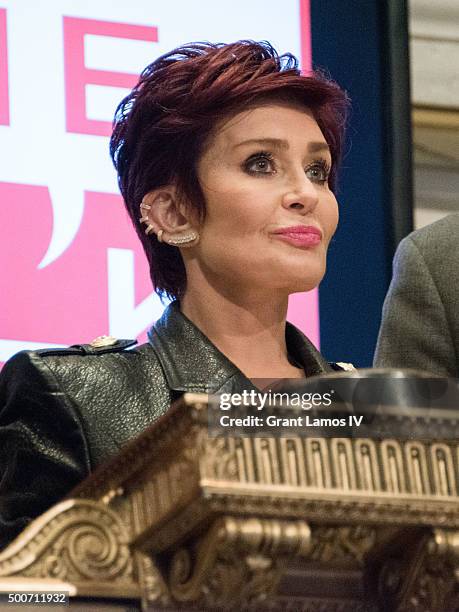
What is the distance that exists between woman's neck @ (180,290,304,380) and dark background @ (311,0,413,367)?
94cm

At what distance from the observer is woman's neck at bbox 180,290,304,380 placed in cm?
193

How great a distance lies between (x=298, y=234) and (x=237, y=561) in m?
0.69

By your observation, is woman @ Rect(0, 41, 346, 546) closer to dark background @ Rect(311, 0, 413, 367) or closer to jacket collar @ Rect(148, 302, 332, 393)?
jacket collar @ Rect(148, 302, 332, 393)

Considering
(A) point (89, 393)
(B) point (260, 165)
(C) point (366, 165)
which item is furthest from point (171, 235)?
(C) point (366, 165)

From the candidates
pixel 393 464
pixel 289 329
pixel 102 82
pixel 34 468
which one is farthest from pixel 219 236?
pixel 102 82

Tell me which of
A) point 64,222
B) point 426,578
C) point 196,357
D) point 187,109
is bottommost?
point 426,578

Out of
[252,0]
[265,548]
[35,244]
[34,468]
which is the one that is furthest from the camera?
[252,0]

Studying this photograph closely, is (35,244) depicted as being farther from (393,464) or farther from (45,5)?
(393,464)

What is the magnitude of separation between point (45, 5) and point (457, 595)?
65.9 inches

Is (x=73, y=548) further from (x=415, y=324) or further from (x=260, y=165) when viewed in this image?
(x=415, y=324)

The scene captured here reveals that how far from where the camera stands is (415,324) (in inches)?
82.5

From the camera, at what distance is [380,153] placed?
3.06m

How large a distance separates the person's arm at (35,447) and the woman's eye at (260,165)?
356mm

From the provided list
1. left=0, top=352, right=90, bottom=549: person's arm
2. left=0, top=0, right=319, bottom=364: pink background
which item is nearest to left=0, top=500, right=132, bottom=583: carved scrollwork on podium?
left=0, top=352, right=90, bottom=549: person's arm
